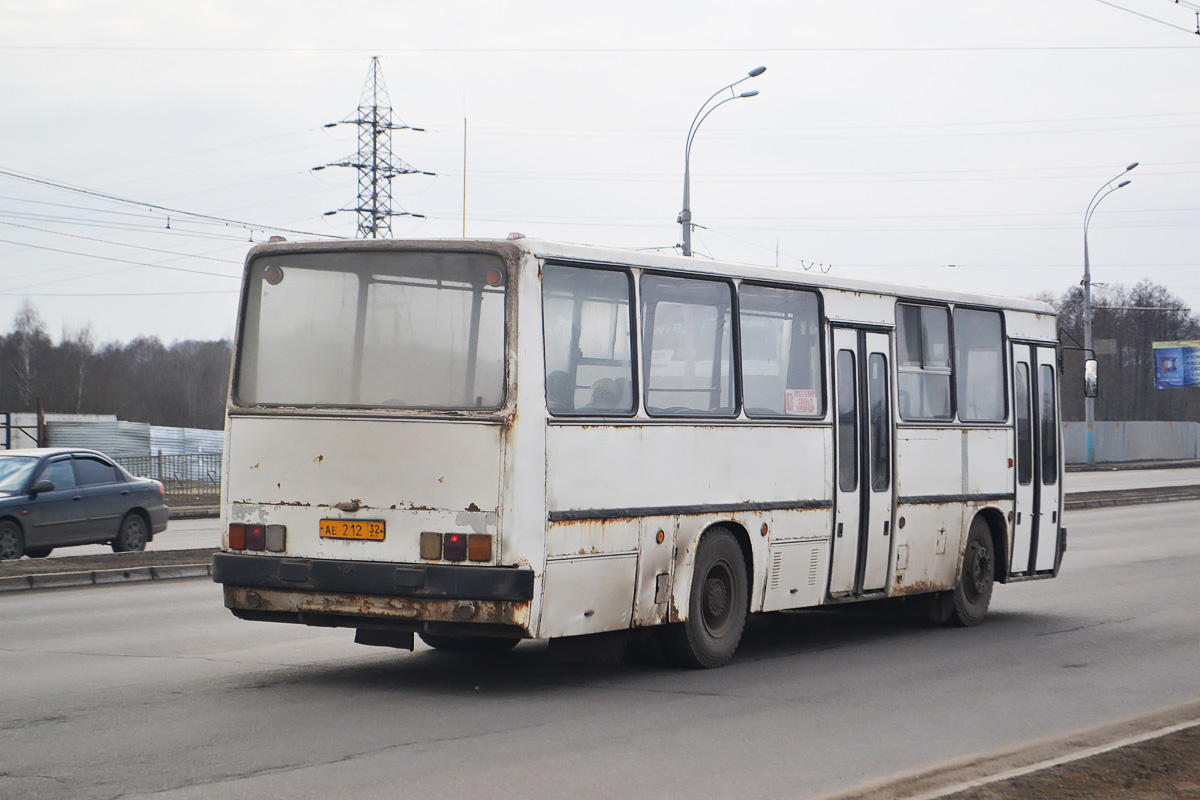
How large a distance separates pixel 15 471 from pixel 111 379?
8770 cm

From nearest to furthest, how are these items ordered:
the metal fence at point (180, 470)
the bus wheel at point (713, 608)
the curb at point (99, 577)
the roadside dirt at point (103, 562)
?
the bus wheel at point (713, 608) < the curb at point (99, 577) < the roadside dirt at point (103, 562) < the metal fence at point (180, 470)

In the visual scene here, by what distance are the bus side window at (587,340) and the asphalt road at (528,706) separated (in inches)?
76.2

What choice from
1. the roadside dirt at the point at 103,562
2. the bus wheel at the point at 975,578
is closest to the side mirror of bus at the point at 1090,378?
the bus wheel at the point at 975,578

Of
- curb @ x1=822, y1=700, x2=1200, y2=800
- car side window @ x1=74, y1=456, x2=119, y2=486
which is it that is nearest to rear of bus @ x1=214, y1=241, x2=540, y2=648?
curb @ x1=822, y1=700, x2=1200, y2=800

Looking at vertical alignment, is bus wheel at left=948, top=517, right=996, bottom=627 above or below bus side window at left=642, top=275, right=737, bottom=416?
below

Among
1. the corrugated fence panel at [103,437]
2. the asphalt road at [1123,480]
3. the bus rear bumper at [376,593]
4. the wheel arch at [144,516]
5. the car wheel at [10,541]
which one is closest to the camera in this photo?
the bus rear bumper at [376,593]


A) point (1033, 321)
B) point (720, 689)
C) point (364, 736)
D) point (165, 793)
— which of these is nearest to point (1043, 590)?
point (1033, 321)

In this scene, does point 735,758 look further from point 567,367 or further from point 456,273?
point 456,273

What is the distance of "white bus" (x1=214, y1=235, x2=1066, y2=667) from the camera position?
29.7 feet

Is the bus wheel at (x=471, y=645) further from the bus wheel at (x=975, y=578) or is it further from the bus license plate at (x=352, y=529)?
the bus wheel at (x=975, y=578)

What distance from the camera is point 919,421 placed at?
1316 centimetres

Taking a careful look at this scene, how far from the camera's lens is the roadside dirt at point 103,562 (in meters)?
17.1

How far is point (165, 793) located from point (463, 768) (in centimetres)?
141

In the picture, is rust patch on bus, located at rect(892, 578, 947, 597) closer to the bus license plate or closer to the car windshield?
the bus license plate
